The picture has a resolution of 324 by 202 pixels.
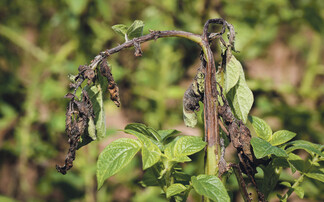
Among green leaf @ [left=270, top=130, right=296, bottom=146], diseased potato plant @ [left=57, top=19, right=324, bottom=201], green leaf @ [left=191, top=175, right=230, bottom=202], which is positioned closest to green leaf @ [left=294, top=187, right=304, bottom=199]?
diseased potato plant @ [left=57, top=19, right=324, bottom=201]

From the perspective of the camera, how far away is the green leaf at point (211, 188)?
25.6 inches

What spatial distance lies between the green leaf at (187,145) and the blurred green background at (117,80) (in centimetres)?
117

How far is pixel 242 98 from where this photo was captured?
78cm

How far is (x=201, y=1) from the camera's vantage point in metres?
2.21

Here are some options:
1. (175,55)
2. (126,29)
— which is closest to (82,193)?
(175,55)

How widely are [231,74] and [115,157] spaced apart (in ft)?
0.93

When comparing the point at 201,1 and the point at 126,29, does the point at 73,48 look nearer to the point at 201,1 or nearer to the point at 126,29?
the point at 201,1

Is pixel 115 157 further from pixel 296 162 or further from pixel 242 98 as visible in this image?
pixel 296 162

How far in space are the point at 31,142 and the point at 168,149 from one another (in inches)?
64.6

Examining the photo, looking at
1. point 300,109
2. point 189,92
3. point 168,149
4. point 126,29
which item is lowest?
point 168,149

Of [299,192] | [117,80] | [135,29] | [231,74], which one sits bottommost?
[299,192]

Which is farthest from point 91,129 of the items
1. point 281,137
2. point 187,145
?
point 281,137

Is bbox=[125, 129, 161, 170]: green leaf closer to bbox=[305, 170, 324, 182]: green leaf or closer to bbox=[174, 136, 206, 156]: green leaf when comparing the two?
bbox=[174, 136, 206, 156]: green leaf

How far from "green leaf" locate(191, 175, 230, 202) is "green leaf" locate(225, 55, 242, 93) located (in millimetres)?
182
